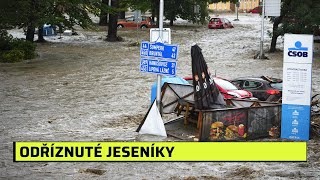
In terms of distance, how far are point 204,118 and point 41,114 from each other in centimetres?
642

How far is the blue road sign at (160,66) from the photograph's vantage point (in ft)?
48.2

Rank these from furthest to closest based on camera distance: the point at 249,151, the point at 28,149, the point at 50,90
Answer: the point at 50,90, the point at 249,151, the point at 28,149

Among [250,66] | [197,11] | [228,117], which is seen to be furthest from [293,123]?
[197,11]

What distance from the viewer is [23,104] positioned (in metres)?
19.6

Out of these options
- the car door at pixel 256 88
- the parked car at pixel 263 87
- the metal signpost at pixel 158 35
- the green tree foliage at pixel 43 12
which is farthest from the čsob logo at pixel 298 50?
the green tree foliage at pixel 43 12

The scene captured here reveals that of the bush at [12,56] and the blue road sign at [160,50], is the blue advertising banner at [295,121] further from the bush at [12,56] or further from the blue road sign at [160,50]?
the bush at [12,56]

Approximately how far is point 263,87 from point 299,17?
16230 millimetres

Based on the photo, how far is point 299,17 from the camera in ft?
111

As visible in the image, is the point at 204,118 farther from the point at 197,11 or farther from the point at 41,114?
the point at 197,11

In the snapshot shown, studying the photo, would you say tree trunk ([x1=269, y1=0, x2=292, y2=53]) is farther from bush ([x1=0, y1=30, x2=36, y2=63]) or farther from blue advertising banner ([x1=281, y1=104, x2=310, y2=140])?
blue advertising banner ([x1=281, y1=104, x2=310, y2=140])

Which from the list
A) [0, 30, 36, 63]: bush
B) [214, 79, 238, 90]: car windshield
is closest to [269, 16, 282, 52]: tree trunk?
A: [0, 30, 36, 63]: bush

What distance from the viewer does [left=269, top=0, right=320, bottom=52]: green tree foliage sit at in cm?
3322

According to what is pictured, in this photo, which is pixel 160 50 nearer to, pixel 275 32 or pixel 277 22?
pixel 275 32
